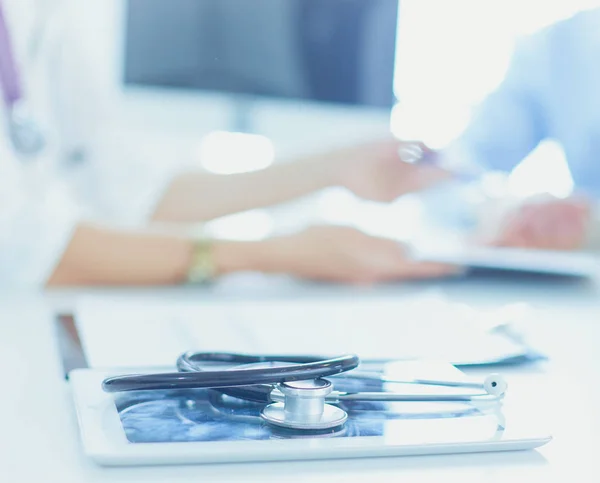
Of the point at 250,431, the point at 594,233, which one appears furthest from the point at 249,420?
the point at 594,233

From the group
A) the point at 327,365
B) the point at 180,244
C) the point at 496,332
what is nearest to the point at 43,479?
the point at 327,365

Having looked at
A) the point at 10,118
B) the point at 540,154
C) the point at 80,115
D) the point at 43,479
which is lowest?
the point at 43,479

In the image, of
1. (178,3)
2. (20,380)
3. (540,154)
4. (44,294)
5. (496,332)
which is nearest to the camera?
(20,380)

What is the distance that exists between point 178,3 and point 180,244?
59 centimetres

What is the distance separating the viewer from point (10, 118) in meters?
0.82

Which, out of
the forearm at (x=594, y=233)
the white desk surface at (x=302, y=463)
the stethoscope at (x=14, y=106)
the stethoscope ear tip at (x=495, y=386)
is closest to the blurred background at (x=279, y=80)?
the stethoscope at (x=14, y=106)

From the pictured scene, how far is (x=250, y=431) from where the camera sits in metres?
0.34

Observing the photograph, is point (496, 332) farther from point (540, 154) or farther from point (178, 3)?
point (540, 154)

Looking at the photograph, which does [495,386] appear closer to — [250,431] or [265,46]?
[250,431]

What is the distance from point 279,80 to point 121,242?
567 millimetres

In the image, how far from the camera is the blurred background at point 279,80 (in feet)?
3.78

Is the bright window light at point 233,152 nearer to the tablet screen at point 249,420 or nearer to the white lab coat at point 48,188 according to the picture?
the white lab coat at point 48,188

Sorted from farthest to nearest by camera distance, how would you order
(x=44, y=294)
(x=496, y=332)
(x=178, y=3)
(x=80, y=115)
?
(x=178, y=3), (x=80, y=115), (x=44, y=294), (x=496, y=332)

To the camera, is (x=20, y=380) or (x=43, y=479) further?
(x=20, y=380)
